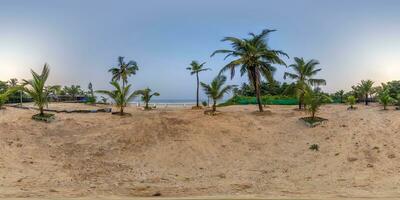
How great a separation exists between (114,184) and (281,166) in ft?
23.3

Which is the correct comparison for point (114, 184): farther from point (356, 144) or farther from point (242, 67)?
point (242, 67)

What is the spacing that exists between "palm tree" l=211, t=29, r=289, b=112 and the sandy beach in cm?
421

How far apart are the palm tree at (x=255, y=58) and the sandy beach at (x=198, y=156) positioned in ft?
13.8

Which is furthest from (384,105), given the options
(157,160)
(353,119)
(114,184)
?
(114,184)

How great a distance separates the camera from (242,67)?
30.1 m

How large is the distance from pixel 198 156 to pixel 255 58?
40.2 ft

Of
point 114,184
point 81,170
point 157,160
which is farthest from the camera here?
point 157,160

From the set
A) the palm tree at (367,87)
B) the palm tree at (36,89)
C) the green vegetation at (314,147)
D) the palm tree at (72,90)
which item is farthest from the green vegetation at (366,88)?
the palm tree at (72,90)

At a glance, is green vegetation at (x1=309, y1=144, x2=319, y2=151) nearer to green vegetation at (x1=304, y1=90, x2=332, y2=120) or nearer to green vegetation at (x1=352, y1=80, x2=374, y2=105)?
green vegetation at (x1=304, y1=90, x2=332, y2=120)

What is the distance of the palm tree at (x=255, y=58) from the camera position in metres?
29.4

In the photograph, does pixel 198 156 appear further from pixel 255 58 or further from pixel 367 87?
pixel 367 87

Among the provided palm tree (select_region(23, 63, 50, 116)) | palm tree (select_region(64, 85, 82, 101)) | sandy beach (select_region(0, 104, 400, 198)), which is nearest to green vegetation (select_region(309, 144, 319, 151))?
sandy beach (select_region(0, 104, 400, 198))

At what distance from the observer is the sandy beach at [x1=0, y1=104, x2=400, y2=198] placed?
568 inches

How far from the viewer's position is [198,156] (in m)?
19.3
